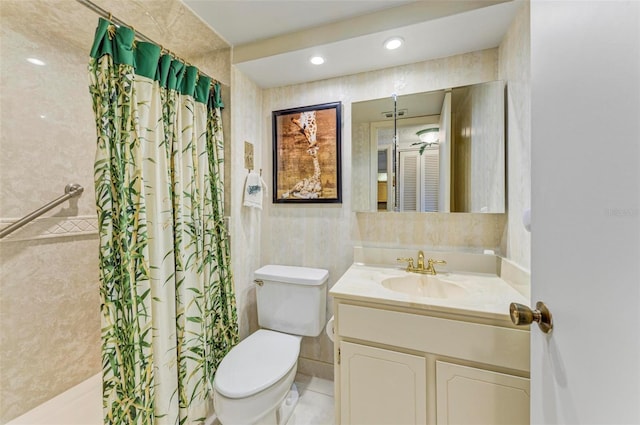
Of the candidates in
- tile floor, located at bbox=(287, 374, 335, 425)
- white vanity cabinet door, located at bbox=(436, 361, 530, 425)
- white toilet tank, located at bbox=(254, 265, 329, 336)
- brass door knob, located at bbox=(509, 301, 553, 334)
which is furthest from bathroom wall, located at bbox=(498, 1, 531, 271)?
tile floor, located at bbox=(287, 374, 335, 425)

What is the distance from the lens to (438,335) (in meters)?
0.98

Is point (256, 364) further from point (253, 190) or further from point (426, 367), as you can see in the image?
point (253, 190)

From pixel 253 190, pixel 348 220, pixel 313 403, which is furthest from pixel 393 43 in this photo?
pixel 313 403

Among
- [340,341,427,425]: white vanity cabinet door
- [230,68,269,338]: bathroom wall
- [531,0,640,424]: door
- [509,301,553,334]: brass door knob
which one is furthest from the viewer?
[230,68,269,338]: bathroom wall

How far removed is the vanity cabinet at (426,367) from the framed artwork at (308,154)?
32.9 inches

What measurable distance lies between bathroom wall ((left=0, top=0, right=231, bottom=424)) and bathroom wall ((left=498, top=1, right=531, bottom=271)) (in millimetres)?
1559

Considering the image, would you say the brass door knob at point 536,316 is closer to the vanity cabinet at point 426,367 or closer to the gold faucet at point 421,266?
the vanity cabinet at point 426,367

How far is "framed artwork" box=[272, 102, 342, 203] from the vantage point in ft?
5.50

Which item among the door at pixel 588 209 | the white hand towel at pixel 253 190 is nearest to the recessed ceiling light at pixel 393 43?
the door at pixel 588 209

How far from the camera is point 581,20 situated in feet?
1.48

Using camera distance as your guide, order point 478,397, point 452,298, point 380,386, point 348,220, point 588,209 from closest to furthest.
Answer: point 588,209
point 478,397
point 380,386
point 452,298
point 348,220

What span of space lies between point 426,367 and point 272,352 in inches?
30.6

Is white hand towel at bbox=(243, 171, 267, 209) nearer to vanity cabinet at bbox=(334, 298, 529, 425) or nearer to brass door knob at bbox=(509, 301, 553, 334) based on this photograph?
vanity cabinet at bbox=(334, 298, 529, 425)

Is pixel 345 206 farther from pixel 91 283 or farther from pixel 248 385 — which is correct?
pixel 91 283
